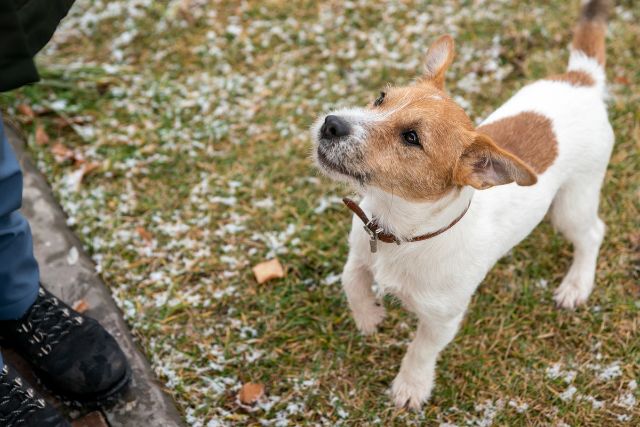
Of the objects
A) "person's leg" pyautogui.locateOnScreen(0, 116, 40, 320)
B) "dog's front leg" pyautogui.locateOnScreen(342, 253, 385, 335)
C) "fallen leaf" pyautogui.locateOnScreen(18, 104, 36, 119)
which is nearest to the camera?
"person's leg" pyautogui.locateOnScreen(0, 116, 40, 320)

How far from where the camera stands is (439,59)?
2.78 m

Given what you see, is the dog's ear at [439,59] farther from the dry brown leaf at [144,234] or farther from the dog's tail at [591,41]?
the dry brown leaf at [144,234]

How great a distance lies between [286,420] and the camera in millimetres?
2930

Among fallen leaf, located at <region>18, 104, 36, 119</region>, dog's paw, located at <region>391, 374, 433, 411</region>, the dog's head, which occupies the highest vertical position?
the dog's head

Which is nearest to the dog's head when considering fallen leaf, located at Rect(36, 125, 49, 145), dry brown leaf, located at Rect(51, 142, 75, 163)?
dry brown leaf, located at Rect(51, 142, 75, 163)

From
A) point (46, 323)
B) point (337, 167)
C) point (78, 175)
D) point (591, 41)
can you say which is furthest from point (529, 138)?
point (78, 175)

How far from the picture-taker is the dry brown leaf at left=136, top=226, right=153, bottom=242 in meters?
3.69

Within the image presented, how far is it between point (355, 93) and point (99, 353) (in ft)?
8.87

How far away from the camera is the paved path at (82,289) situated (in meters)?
2.82

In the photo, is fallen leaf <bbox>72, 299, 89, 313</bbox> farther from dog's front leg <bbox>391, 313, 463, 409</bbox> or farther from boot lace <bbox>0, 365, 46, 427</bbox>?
dog's front leg <bbox>391, 313, 463, 409</bbox>

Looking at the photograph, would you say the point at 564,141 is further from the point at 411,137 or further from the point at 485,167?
the point at 411,137

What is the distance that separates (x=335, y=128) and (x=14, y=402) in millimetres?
1747

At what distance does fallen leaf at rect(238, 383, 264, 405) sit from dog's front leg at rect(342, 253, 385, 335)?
2.00 ft

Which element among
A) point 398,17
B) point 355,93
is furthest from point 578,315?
point 398,17
